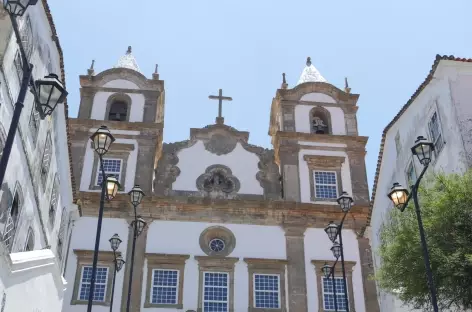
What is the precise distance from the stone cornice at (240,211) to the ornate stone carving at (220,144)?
307 cm

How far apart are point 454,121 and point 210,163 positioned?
13.9m

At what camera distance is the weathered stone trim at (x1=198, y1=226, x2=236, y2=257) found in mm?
26062

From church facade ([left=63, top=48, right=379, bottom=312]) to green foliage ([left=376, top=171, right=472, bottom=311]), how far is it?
11.8 metres

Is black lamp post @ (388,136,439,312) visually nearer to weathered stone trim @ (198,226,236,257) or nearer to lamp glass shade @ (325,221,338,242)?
lamp glass shade @ (325,221,338,242)

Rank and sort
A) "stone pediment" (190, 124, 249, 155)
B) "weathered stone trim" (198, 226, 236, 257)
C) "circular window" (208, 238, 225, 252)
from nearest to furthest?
"weathered stone trim" (198, 226, 236, 257)
"circular window" (208, 238, 225, 252)
"stone pediment" (190, 124, 249, 155)

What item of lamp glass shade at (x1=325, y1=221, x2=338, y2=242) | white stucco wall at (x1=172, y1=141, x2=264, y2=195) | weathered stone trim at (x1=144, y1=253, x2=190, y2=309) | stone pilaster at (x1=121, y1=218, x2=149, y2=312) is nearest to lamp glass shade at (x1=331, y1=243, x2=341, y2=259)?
lamp glass shade at (x1=325, y1=221, x2=338, y2=242)

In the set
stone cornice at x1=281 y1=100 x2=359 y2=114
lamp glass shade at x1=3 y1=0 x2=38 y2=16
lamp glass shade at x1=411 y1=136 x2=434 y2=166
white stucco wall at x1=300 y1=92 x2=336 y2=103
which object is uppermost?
white stucco wall at x1=300 y1=92 x2=336 y2=103

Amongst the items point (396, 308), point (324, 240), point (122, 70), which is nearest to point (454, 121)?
point (396, 308)

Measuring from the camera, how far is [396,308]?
Answer: 1938 centimetres

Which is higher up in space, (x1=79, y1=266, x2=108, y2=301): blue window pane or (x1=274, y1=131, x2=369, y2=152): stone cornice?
(x1=274, y1=131, x2=369, y2=152): stone cornice

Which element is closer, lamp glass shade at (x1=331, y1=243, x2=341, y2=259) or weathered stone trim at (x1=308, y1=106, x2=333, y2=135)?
lamp glass shade at (x1=331, y1=243, x2=341, y2=259)

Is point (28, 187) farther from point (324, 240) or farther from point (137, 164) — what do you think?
point (324, 240)

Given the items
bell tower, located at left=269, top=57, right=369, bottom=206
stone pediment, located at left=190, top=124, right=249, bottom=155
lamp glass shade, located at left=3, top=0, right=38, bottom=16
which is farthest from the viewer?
stone pediment, located at left=190, top=124, right=249, bottom=155

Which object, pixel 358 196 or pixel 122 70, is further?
pixel 122 70
